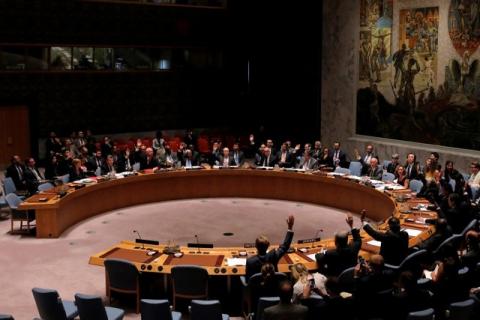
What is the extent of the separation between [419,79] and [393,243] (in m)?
10.1

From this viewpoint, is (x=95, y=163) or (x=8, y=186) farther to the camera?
(x=95, y=163)

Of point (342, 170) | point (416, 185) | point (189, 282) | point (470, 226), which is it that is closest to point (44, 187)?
point (189, 282)

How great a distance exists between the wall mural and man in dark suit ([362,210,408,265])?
28.4ft

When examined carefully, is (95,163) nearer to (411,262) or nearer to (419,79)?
(419,79)

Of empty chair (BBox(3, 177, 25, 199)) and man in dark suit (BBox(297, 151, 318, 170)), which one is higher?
man in dark suit (BBox(297, 151, 318, 170))

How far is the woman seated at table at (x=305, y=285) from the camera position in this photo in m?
6.34

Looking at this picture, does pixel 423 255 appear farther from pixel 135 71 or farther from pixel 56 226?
pixel 135 71

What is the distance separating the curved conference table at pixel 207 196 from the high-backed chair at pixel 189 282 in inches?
17.8

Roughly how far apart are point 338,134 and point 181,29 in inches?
268

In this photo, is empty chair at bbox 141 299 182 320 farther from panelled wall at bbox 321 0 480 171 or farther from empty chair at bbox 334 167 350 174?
panelled wall at bbox 321 0 480 171

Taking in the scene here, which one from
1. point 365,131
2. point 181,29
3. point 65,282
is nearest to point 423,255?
point 65,282

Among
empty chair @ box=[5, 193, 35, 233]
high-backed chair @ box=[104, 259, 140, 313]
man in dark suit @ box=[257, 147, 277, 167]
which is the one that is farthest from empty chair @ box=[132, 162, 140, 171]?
high-backed chair @ box=[104, 259, 140, 313]

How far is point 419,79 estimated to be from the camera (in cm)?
1734

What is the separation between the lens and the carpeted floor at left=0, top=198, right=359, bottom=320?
31.9ft
